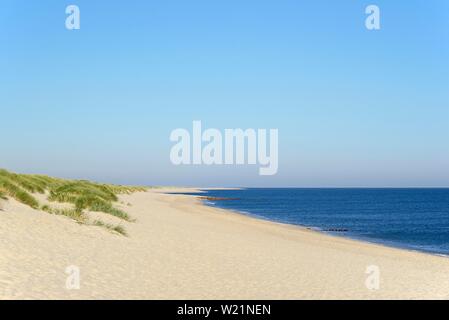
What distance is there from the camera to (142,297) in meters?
10.8

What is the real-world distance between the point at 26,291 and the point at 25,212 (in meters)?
10.1

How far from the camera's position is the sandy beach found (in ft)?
36.7

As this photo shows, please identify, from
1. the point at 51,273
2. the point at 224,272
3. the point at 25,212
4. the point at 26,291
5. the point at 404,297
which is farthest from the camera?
the point at 25,212

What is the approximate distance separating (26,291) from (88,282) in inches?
72.3

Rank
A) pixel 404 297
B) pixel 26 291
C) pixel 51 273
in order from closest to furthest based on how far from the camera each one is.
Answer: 1. pixel 26 291
2. pixel 51 273
3. pixel 404 297

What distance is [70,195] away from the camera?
3089cm

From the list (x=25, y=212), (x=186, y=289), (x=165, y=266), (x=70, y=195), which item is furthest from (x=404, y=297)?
(x=70, y=195)

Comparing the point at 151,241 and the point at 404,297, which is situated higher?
the point at 151,241

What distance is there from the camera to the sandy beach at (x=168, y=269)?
11.2m

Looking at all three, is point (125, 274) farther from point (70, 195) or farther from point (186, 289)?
point (70, 195)

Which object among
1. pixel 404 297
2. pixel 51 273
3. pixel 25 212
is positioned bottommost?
pixel 404 297

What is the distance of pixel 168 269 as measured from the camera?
14016 mm
